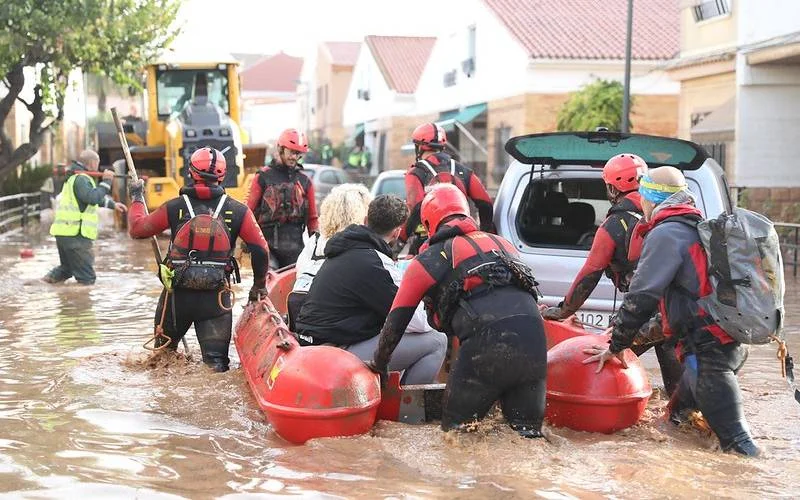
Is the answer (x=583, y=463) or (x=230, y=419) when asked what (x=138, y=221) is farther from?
(x=583, y=463)

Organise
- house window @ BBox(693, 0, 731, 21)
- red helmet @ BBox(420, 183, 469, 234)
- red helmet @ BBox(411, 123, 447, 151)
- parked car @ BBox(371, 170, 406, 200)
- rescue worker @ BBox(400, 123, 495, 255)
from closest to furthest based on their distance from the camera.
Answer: red helmet @ BBox(420, 183, 469, 234), rescue worker @ BBox(400, 123, 495, 255), red helmet @ BBox(411, 123, 447, 151), parked car @ BBox(371, 170, 406, 200), house window @ BBox(693, 0, 731, 21)

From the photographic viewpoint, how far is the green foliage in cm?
2826

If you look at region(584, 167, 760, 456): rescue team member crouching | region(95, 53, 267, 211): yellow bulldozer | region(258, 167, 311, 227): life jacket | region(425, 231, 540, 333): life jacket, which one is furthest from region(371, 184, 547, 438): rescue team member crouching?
region(95, 53, 267, 211): yellow bulldozer

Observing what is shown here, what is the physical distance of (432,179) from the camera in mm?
9586

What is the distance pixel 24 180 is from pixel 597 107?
13.9m

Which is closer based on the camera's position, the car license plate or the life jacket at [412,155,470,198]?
the car license plate

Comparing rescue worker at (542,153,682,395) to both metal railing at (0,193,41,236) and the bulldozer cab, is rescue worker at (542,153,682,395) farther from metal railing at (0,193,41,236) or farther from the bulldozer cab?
metal railing at (0,193,41,236)

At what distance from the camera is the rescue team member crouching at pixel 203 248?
819 cm

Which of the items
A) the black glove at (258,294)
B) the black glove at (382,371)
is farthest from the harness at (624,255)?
the black glove at (258,294)

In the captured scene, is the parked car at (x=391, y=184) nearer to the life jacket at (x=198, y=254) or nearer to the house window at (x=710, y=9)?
the house window at (x=710, y=9)

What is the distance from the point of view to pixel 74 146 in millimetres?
49875

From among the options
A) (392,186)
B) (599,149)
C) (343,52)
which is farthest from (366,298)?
(343,52)

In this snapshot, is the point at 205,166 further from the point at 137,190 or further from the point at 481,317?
the point at 481,317

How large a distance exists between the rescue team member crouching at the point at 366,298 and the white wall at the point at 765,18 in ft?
50.7
